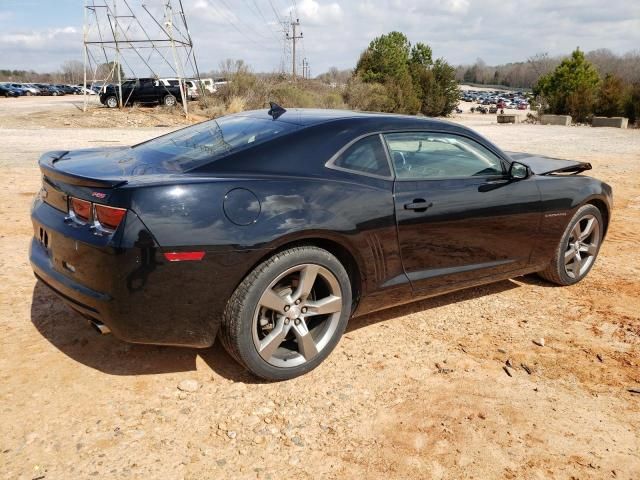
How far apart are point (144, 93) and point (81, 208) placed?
28.4 metres

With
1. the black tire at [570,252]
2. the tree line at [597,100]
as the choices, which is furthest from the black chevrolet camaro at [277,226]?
the tree line at [597,100]

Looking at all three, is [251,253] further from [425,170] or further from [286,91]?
[286,91]

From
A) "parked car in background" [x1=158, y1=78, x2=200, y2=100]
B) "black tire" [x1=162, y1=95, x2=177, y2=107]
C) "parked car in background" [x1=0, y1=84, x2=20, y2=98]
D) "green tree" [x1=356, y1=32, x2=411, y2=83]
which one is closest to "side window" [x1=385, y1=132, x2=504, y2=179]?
"black tire" [x1=162, y1=95, x2=177, y2=107]

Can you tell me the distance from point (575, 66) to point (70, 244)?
44650mm

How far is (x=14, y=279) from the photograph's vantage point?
4211 mm

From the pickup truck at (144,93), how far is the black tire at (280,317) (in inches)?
1088

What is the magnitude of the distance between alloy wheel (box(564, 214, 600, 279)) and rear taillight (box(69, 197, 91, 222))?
3726mm

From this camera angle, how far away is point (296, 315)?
9.61ft

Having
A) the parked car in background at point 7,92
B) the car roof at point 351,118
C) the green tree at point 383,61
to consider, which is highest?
the green tree at point 383,61

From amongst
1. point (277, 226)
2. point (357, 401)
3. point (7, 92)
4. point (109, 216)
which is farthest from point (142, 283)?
point (7, 92)

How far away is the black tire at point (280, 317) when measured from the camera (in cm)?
270

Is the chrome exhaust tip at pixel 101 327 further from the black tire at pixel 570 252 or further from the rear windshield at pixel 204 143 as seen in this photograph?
the black tire at pixel 570 252

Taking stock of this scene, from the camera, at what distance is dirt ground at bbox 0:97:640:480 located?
7.71 ft

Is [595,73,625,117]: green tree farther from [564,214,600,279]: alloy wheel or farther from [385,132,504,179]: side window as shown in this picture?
[385,132,504,179]: side window
